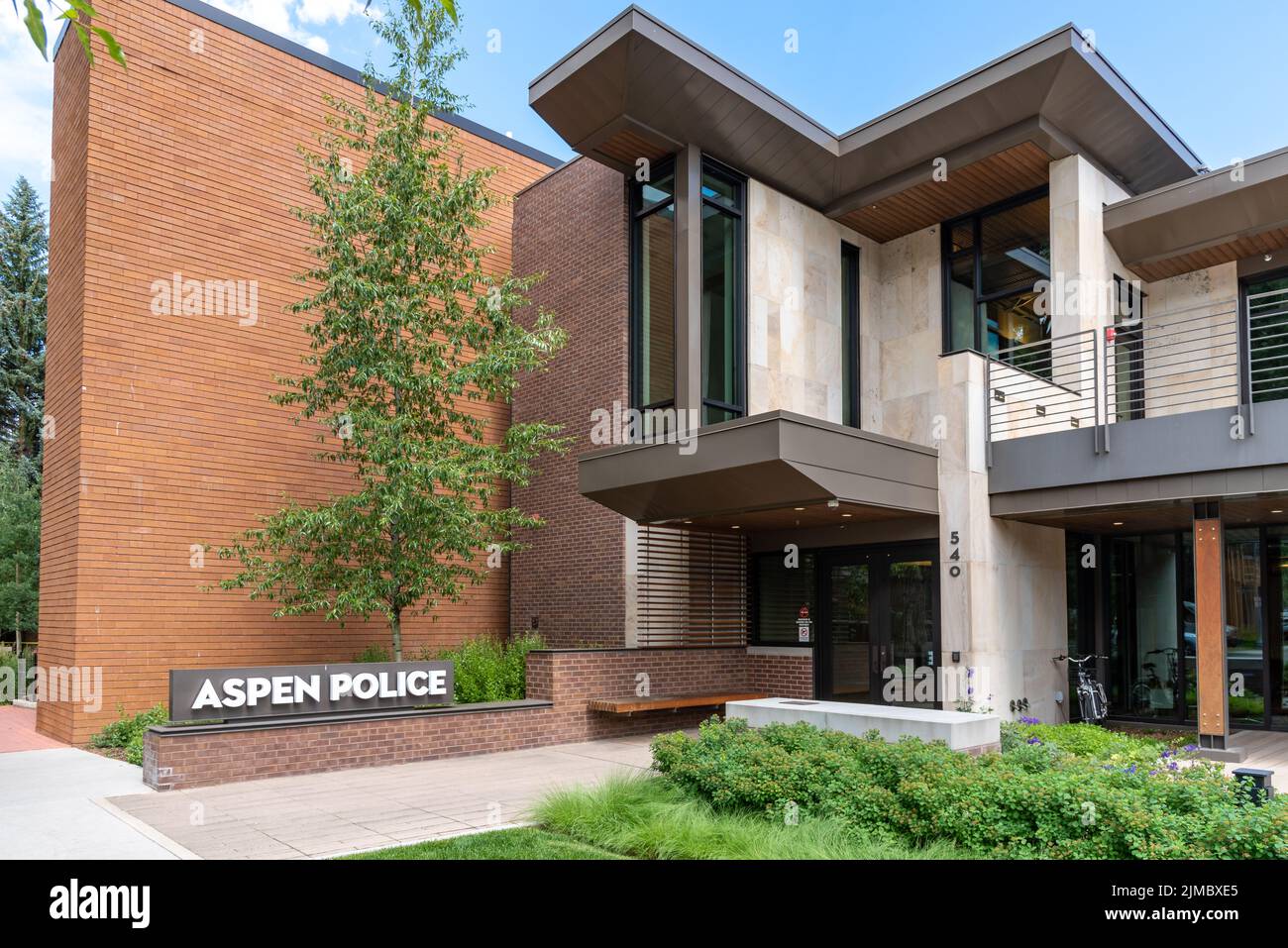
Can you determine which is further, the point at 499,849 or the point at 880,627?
the point at 880,627

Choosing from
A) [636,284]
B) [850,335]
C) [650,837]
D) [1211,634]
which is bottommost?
[650,837]

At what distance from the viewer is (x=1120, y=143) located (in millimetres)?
13680

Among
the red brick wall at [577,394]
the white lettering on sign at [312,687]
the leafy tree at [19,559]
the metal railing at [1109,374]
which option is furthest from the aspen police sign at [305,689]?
the leafy tree at [19,559]

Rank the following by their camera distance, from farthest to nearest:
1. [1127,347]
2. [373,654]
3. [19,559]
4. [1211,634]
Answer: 1. [19,559]
2. [1127,347]
3. [373,654]
4. [1211,634]

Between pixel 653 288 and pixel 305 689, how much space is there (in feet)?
A: 24.5

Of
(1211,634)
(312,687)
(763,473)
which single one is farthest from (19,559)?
(1211,634)

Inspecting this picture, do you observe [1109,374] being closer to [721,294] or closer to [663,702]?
[721,294]

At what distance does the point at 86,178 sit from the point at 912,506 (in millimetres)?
11425

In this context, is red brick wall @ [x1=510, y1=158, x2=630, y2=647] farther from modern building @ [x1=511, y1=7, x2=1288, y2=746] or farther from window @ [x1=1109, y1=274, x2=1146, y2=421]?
window @ [x1=1109, y1=274, x2=1146, y2=421]

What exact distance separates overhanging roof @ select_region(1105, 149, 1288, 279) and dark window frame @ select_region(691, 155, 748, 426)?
5.20 m

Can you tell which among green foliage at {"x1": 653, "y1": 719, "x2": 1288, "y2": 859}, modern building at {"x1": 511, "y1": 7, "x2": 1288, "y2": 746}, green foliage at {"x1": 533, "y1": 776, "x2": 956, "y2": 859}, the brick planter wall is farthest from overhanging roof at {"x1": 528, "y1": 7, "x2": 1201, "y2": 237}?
green foliage at {"x1": 533, "y1": 776, "x2": 956, "y2": 859}

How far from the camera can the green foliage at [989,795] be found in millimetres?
5324

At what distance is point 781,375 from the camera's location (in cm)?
1377
